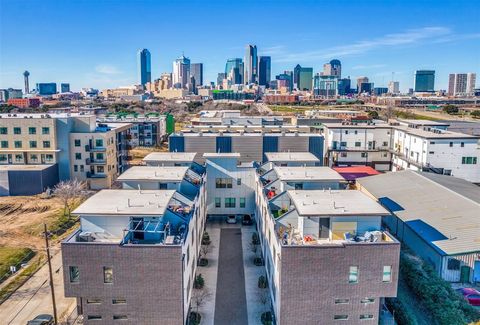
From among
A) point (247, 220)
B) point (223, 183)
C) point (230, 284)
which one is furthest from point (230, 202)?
point (230, 284)

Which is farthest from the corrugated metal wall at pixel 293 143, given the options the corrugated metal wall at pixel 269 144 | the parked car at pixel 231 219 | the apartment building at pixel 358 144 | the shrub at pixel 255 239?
the shrub at pixel 255 239

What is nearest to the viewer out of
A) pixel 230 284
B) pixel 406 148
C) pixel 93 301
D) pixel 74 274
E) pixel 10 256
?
pixel 74 274

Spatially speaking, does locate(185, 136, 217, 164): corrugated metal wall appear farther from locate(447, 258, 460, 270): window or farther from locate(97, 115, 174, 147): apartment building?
locate(97, 115, 174, 147): apartment building

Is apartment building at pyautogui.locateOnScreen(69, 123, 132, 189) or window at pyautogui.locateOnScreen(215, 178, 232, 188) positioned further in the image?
apartment building at pyautogui.locateOnScreen(69, 123, 132, 189)

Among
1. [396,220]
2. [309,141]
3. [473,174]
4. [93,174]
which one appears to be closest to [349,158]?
[309,141]

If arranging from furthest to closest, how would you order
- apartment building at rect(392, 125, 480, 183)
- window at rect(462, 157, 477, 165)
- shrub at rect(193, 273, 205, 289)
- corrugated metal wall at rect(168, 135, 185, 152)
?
corrugated metal wall at rect(168, 135, 185, 152) < window at rect(462, 157, 477, 165) < apartment building at rect(392, 125, 480, 183) < shrub at rect(193, 273, 205, 289)

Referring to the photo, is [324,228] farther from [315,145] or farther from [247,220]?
[315,145]

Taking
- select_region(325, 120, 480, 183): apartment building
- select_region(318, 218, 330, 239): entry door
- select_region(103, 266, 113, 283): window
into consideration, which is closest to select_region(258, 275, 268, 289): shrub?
select_region(318, 218, 330, 239): entry door
